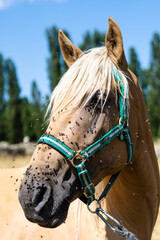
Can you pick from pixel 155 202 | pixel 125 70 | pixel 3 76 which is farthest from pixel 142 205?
pixel 3 76

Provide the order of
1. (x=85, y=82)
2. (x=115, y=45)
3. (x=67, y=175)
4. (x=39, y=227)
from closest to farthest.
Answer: (x=67, y=175), (x=85, y=82), (x=115, y=45), (x=39, y=227)

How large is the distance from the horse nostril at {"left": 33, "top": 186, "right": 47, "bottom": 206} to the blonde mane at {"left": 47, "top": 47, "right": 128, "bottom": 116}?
636 mm

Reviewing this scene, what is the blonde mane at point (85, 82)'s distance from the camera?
7.25 feet

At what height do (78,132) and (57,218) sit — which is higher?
(78,132)

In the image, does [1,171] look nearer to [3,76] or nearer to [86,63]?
[86,63]

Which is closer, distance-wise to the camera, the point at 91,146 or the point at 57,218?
the point at 57,218

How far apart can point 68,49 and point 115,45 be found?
574 millimetres

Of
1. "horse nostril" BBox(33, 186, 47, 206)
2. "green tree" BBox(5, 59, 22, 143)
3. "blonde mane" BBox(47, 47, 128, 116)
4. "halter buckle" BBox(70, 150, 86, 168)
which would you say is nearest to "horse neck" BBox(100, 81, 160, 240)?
A: "blonde mane" BBox(47, 47, 128, 116)

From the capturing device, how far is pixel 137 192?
264 centimetres

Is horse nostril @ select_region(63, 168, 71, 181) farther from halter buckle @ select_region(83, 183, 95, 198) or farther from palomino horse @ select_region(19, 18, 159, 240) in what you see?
halter buckle @ select_region(83, 183, 95, 198)

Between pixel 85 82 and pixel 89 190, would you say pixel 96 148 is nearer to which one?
pixel 89 190

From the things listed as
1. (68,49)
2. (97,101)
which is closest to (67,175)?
(97,101)

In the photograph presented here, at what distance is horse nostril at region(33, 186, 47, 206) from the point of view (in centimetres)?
185

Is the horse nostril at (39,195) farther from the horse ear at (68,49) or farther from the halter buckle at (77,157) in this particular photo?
the horse ear at (68,49)
